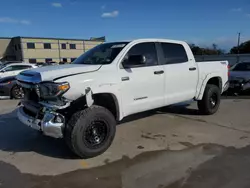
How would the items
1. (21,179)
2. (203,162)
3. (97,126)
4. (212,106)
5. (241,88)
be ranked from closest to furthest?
(21,179)
(203,162)
(97,126)
(212,106)
(241,88)

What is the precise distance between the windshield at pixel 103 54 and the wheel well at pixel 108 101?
2.10 ft

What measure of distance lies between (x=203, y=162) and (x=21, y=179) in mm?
2738

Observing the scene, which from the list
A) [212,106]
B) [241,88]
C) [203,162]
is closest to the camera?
[203,162]

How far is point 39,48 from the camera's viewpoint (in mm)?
62906

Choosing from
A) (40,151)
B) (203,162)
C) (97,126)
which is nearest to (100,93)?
(97,126)

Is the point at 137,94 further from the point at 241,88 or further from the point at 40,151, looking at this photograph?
the point at 241,88

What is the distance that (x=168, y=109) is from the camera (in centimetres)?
781

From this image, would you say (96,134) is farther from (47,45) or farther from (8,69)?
(47,45)

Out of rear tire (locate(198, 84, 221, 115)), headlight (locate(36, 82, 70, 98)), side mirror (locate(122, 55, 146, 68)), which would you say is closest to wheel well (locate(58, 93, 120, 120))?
headlight (locate(36, 82, 70, 98))

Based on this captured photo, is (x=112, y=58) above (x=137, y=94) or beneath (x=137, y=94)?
above

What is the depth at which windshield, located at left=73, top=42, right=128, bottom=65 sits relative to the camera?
496 cm

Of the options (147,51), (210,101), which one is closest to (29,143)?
(147,51)

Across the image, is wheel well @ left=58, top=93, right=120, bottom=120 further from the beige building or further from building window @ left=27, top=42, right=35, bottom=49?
building window @ left=27, top=42, right=35, bottom=49

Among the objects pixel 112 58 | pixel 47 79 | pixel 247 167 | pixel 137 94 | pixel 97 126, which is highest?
pixel 112 58
